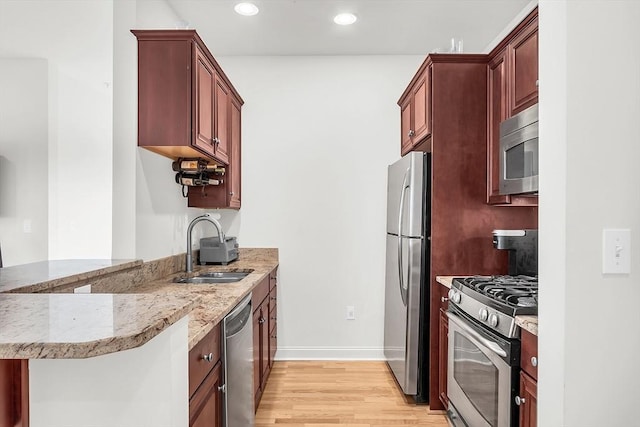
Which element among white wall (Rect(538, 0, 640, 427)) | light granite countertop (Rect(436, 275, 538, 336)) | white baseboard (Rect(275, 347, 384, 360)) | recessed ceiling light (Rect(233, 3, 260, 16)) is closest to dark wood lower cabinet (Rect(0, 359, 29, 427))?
white wall (Rect(538, 0, 640, 427))

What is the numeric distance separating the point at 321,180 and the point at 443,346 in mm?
1814

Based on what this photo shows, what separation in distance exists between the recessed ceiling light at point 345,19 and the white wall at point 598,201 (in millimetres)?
2154

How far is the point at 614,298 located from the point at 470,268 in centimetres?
167

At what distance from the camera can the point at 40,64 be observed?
9.11 ft

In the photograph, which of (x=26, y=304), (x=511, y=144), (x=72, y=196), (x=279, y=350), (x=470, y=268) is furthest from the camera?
(x=279, y=350)

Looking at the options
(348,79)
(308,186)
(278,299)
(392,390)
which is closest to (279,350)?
(278,299)

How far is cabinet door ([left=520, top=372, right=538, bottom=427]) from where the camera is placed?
153 cm

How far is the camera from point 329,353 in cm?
375

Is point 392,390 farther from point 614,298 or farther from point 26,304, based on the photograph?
point 26,304

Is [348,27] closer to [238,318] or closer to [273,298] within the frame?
[273,298]

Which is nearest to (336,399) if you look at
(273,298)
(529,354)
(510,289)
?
(273,298)

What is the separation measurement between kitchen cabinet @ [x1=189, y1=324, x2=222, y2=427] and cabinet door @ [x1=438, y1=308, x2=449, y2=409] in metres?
1.52

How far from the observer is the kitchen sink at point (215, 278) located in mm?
2709

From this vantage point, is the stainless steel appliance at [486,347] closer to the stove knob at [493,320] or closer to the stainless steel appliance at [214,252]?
the stove knob at [493,320]
